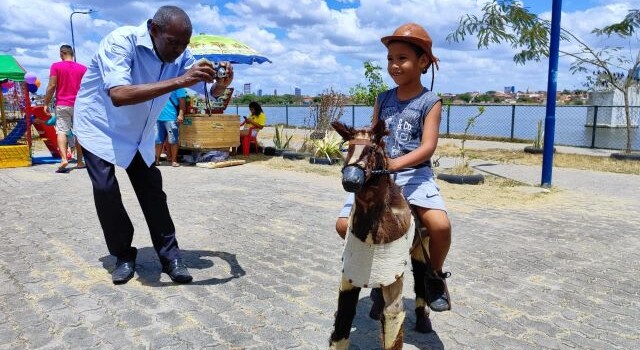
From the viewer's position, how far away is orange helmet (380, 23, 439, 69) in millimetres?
2775

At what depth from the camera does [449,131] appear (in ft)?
70.9

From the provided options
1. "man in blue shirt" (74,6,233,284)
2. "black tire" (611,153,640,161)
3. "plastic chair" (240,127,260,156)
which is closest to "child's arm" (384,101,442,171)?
"man in blue shirt" (74,6,233,284)

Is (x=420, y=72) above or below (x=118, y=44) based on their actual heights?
below

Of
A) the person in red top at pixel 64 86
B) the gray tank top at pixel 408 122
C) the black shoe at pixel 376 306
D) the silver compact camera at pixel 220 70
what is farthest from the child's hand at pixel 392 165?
Answer: the person in red top at pixel 64 86

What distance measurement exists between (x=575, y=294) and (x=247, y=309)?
8.26 ft

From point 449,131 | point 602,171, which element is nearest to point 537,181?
point 602,171

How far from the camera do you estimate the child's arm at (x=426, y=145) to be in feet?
8.21

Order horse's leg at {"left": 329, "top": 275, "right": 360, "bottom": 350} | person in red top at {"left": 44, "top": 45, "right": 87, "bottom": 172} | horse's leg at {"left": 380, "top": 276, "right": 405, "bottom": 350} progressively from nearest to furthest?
horse's leg at {"left": 380, "top": 276, "right": 405, "bottom": 350} < horse's leg at {"left": 329, "top": 275, "right": 360, "bottom": 350} < person in red top at {"left": 44, "top": 45, "right": 87, "bottom": 172}

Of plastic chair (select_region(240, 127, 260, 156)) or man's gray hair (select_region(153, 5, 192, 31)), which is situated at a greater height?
man's gray hair (select_region(153, 5, 192, 31))

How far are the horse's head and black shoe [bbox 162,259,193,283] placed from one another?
2.27 meters

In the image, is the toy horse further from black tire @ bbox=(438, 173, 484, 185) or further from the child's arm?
black tire @ bbox=(438, 173, 484, 185)

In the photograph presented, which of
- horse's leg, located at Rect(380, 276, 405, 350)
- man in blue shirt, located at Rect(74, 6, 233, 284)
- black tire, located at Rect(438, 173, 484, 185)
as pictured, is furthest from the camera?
black tire, located at Rect(438, 173, 484, 185)

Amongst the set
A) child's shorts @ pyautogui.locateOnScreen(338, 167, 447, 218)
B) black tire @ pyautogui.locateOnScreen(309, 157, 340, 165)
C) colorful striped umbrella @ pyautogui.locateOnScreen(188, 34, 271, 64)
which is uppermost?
colorful striped umbrella @ pyautogui.locateOnScreen(188, 34, 271, 64)

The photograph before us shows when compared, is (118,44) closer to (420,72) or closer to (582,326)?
(420,72)
